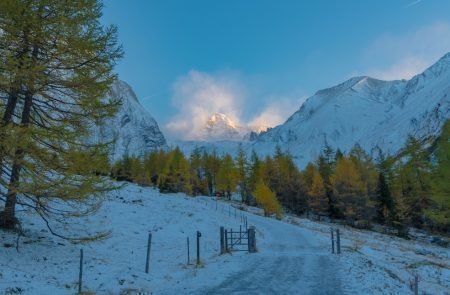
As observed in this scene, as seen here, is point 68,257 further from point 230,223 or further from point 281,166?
point 281,166

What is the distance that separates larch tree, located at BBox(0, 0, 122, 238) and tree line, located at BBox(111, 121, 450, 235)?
2933 centimetres

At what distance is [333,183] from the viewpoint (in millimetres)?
68562

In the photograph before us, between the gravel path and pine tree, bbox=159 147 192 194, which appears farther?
pine tree, bbox=159 147 192 194

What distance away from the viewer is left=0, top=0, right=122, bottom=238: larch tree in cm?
1541

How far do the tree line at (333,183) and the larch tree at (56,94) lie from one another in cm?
2933

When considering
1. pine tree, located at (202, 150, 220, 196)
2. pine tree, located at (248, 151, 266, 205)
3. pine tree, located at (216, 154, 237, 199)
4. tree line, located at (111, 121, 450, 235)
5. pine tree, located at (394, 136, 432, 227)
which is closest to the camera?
pine tree, located at (394, 136, 432, 227)

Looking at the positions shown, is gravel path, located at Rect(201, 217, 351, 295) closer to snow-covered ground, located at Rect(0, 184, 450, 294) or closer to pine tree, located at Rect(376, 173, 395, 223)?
snow-covered ground, located at Rect(0, 184, 450, 294)

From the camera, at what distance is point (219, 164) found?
91.8 m

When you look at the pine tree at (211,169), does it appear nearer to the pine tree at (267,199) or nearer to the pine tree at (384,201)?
the pine tree at (267,199)

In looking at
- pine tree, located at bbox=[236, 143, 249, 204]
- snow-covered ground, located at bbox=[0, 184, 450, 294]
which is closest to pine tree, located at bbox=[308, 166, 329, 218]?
pine tree, located at bbox=[236, 143, 249, 204]

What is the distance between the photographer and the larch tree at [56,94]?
15406mm

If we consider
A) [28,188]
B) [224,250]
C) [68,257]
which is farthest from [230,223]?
[28,188]

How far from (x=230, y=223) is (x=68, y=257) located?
85.9ft

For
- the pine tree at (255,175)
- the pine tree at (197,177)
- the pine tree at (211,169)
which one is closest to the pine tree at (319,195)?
the pine tree at (255,175)
